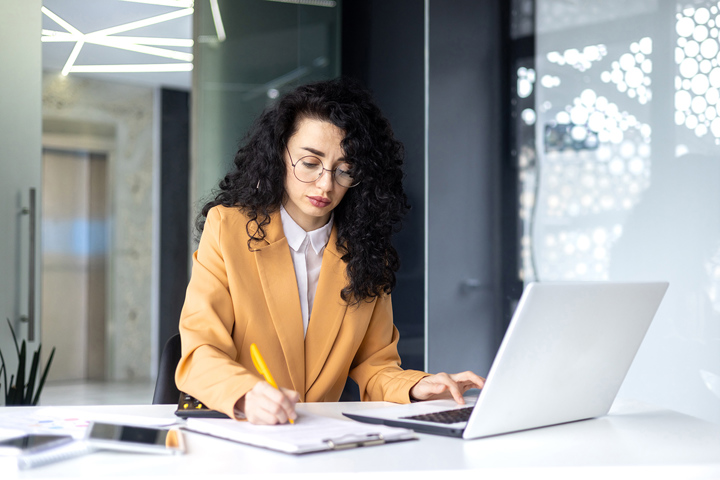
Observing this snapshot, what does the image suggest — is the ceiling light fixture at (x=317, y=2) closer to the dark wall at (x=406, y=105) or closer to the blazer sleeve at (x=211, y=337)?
the dark wall at (x=406, y=105)

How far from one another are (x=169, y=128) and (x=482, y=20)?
211 cm

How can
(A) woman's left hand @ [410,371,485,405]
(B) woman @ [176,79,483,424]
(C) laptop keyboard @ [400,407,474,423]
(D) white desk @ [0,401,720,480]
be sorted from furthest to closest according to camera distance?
1. (B) woman @ [176,79,483,424]
2. (A) woman's left hand @ [410,371,485,405]
3. (C) laptop keyboard @ [400,407,474,423]
4. (D) white desk @ [0,401,720,480]

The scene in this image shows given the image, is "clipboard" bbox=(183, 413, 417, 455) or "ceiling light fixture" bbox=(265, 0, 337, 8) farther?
"ceiling light fixture" bbox=(265, 0, 337, 8)

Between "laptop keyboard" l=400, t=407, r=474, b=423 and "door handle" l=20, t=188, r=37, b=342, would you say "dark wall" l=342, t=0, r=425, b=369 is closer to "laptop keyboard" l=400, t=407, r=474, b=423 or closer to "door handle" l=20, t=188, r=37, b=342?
"door handle" l=20, t=188, r=37, b=342

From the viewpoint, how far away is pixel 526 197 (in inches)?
128

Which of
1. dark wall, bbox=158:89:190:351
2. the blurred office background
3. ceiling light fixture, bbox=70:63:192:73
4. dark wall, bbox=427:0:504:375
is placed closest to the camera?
the blurred office background

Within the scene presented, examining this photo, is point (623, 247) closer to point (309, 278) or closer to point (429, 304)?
point (429, 304)

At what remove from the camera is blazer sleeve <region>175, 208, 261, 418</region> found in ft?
3.81

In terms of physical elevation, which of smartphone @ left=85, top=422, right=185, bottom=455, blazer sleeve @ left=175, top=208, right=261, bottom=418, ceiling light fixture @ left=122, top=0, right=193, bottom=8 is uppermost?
ceiling light fixture @ left=122, top=0, right=193, bottom=8

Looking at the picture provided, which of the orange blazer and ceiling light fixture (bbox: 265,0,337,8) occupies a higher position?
ceiling light fixture (bbox: 265,0,337,8)

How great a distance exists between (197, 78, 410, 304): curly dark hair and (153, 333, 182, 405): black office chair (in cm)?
31

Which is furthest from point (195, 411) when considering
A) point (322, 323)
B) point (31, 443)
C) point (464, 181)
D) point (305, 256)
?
point (464, 181)

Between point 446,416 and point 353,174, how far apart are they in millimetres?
643

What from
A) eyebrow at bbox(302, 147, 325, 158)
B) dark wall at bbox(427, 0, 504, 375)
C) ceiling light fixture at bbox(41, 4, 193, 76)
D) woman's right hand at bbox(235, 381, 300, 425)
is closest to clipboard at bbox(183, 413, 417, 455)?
woman's right hand at bbox(235, 381, 300, 425)
